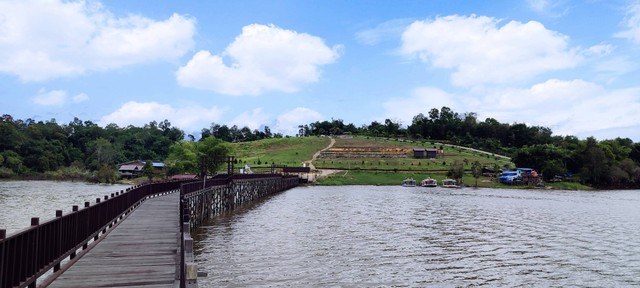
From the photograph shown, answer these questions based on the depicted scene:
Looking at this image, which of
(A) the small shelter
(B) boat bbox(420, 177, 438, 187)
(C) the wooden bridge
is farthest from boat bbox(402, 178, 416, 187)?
(C) the wooden bridge

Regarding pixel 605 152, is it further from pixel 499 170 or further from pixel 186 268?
pixel 186 268

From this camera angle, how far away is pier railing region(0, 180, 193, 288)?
9219mm

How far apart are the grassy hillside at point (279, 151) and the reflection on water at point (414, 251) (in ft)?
314

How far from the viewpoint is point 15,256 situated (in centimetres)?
949

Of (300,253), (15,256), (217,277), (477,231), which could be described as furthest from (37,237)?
(477,231)

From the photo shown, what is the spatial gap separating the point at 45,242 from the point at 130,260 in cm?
275

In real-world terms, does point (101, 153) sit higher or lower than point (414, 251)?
higher

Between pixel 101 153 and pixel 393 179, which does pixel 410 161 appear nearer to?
pixel 393 179

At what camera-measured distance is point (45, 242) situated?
11.6m

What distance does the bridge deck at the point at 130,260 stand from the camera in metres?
11.5

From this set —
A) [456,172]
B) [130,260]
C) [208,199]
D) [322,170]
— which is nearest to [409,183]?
[456,172]

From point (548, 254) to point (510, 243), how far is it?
12.3 ft

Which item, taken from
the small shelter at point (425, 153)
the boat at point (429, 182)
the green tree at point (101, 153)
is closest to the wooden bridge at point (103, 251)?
the boat at point (429, 182)

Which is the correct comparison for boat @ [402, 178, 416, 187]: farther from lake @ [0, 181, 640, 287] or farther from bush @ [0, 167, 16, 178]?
bush @ [0, 167, 16, 178]
